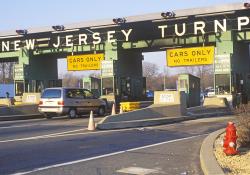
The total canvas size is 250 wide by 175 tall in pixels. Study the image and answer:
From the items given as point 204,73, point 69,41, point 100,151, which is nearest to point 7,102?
point 69,41

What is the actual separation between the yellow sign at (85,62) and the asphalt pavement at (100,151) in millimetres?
19100

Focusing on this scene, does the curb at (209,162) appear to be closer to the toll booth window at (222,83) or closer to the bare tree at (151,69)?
the toll booth window at (222,83)

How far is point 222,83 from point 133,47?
861 cm

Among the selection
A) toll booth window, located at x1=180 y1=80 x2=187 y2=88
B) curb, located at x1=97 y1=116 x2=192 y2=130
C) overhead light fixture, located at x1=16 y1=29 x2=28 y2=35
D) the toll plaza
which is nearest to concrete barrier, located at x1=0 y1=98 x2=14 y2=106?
the toll plaza

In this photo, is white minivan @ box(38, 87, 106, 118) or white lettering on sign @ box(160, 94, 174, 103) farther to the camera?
white minivan @ box(38, 87, 106, 118)

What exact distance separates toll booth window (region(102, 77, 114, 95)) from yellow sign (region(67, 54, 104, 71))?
1.40 m

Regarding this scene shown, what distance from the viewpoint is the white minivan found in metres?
27.7

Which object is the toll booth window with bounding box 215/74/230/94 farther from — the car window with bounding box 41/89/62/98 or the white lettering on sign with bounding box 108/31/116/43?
the car window with bounding box 41/89/62/98

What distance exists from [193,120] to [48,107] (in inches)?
305

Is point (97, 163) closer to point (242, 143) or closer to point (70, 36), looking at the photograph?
point (242, 143)

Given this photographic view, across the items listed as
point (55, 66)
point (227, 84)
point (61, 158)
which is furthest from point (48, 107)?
point (55, 66)

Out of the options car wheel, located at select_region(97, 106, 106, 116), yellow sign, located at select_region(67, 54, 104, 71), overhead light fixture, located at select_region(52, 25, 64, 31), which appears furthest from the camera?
yellow sign, located at select_region(67, 54, 104, 71)

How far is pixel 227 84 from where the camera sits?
1312 inches

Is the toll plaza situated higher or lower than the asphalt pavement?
higher
